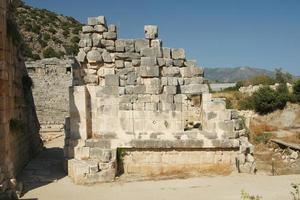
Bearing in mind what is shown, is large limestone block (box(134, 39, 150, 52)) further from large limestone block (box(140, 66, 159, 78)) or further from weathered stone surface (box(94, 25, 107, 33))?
weathered stone surface (box(94, 25, 107, 33))

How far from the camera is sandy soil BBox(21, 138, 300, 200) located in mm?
9047

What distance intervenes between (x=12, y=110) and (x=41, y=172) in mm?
2164

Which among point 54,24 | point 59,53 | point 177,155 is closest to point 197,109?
point 177,155

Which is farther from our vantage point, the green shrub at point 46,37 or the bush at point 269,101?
the green shrub at point 46,37

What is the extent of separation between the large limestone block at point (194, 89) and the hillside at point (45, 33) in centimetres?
2686

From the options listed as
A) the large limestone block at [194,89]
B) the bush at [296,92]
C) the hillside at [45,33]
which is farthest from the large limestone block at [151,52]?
the hillside at [45,33]

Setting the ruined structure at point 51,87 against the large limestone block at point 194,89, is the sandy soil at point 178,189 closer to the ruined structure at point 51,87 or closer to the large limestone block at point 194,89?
the large limestone block at point 194,89

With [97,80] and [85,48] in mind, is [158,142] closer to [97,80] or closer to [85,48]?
[97,80]

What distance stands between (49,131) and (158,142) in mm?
12372

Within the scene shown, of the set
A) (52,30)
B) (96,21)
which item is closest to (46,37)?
(52,30)

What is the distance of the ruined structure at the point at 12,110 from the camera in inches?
345

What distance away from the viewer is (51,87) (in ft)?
78.0

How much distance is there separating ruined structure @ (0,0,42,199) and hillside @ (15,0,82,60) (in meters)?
23.7

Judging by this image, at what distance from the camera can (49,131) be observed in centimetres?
2206
